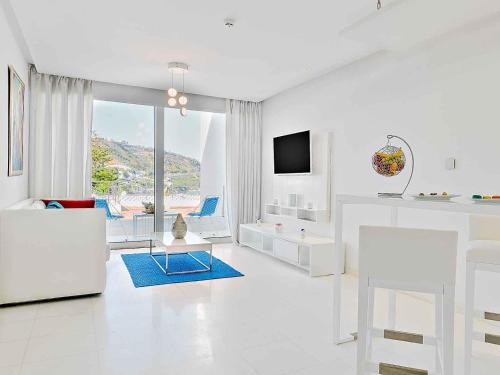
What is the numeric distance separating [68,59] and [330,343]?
164 inches

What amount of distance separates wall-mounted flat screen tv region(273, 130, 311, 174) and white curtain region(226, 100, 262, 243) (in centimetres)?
70

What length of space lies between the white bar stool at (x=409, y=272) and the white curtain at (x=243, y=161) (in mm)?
4441

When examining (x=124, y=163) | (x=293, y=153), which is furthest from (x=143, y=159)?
(x=293, y=153)

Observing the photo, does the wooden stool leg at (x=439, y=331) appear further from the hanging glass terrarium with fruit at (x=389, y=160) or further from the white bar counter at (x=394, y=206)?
the hanging glass terrarium with fruit at (x=389, y=160)

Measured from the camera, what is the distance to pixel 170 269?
443 centimetres

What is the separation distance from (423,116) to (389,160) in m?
0.55

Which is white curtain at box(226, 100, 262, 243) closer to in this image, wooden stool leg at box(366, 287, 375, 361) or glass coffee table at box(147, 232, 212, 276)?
glass coffee table at box(147, 232, 212, 276)

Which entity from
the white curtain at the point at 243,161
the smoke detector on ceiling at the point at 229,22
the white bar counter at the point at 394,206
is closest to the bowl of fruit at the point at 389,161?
the white bar counter at the point at 394,206

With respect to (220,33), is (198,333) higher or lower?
lower

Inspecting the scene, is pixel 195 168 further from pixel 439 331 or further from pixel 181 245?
pixel 439 331

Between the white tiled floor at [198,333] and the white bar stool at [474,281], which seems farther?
the white tiled floor at [198,333]

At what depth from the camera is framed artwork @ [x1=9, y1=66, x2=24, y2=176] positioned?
3579 mm

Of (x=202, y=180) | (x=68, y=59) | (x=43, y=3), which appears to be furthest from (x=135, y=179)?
(x=43, y=3)

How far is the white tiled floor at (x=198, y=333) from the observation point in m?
2.17
